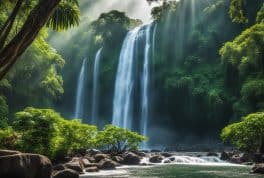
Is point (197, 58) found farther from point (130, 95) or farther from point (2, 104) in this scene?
Answer: point (2, 104)

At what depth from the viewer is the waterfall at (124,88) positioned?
155 ft

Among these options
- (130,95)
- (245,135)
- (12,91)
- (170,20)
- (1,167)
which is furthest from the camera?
(170,20)

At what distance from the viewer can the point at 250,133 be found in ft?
78.6

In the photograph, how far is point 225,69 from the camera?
4366 cm

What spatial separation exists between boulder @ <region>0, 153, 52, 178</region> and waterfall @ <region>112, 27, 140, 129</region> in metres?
33.7

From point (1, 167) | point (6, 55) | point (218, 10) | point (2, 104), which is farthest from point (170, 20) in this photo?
point (6, 55)

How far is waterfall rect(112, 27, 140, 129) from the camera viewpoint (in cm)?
4734

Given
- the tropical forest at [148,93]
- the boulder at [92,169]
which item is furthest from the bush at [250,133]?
the boulder at [92,169]

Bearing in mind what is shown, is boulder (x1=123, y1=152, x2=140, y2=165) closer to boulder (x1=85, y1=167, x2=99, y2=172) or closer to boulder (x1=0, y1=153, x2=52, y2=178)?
boulder (x1=85, y1=167, x2=99, y2=172)

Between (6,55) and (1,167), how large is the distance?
5.58 metres

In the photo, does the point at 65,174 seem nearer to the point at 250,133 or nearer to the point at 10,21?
the point at 10,21

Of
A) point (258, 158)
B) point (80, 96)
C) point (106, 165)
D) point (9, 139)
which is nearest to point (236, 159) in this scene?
point (258, 158)

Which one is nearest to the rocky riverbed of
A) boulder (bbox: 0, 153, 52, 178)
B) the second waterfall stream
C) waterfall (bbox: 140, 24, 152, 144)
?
boulder (bbox: 0, 153, 52, 178)

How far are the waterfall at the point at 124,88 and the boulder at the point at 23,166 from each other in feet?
111
